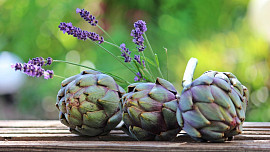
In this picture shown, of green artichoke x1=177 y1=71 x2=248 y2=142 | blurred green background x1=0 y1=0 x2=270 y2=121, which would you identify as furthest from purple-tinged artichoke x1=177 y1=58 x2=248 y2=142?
blurred green background x1=0 y1=0 x2=270 y2=121

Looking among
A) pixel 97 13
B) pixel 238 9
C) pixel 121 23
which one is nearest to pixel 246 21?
pixel 238 9

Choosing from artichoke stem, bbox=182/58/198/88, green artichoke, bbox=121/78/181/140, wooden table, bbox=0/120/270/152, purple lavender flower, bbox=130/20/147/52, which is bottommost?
wooden table, bbox=0/120/270/152

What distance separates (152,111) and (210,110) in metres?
0.08

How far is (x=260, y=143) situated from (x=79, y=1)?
1732mm

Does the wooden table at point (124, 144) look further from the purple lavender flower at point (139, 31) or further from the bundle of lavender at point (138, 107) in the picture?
the purple lavender flower at point (139, 31)

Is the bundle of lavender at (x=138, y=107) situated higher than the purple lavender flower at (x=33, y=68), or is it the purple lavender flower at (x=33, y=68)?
the purple lavender flower at (x=33, y=68)

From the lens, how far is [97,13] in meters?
2.16

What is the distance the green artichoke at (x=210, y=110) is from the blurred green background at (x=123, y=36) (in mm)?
1200

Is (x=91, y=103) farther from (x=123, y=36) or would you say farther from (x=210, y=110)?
(x=123, y=36)

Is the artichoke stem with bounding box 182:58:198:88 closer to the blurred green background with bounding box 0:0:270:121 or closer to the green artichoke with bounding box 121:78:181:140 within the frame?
A: the green artichoke with bounding box 121:78:181:140

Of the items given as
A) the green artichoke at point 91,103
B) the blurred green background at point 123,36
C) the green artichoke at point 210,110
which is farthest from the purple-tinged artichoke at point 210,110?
the blurred green background at point 123,36

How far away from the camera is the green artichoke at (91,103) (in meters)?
0.57

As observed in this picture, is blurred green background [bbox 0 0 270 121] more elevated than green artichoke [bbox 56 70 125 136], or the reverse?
blurred green background [bbox 0 0 270 121]

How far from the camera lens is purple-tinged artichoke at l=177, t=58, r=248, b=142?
47 centimetres
